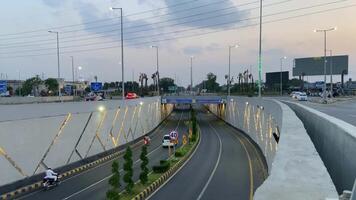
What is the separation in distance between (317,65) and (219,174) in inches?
3502

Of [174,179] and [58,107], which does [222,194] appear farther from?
[58,107]

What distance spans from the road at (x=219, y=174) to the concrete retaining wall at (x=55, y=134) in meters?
9.74

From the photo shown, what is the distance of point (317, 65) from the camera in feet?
394

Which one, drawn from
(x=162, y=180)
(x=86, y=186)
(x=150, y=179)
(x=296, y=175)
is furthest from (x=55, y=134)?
(x=296, y=175)

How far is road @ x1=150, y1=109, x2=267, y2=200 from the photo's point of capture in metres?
31.4

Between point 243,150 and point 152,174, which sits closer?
point 152,174

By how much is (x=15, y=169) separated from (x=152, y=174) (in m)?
11.8

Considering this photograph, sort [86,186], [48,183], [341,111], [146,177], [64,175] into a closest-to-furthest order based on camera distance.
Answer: [48,183], [146,177], [86,186], [64,175], [341,111]

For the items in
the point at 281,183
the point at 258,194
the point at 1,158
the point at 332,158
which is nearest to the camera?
the point at 258,194

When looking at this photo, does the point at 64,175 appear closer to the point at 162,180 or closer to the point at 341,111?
the point at 162,180

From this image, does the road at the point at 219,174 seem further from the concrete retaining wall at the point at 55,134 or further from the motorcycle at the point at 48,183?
the concrete retaining wall at the point at 55,134

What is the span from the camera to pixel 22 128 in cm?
3247

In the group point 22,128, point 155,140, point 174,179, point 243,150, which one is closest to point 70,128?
point 22,128

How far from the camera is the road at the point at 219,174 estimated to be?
31.4m
